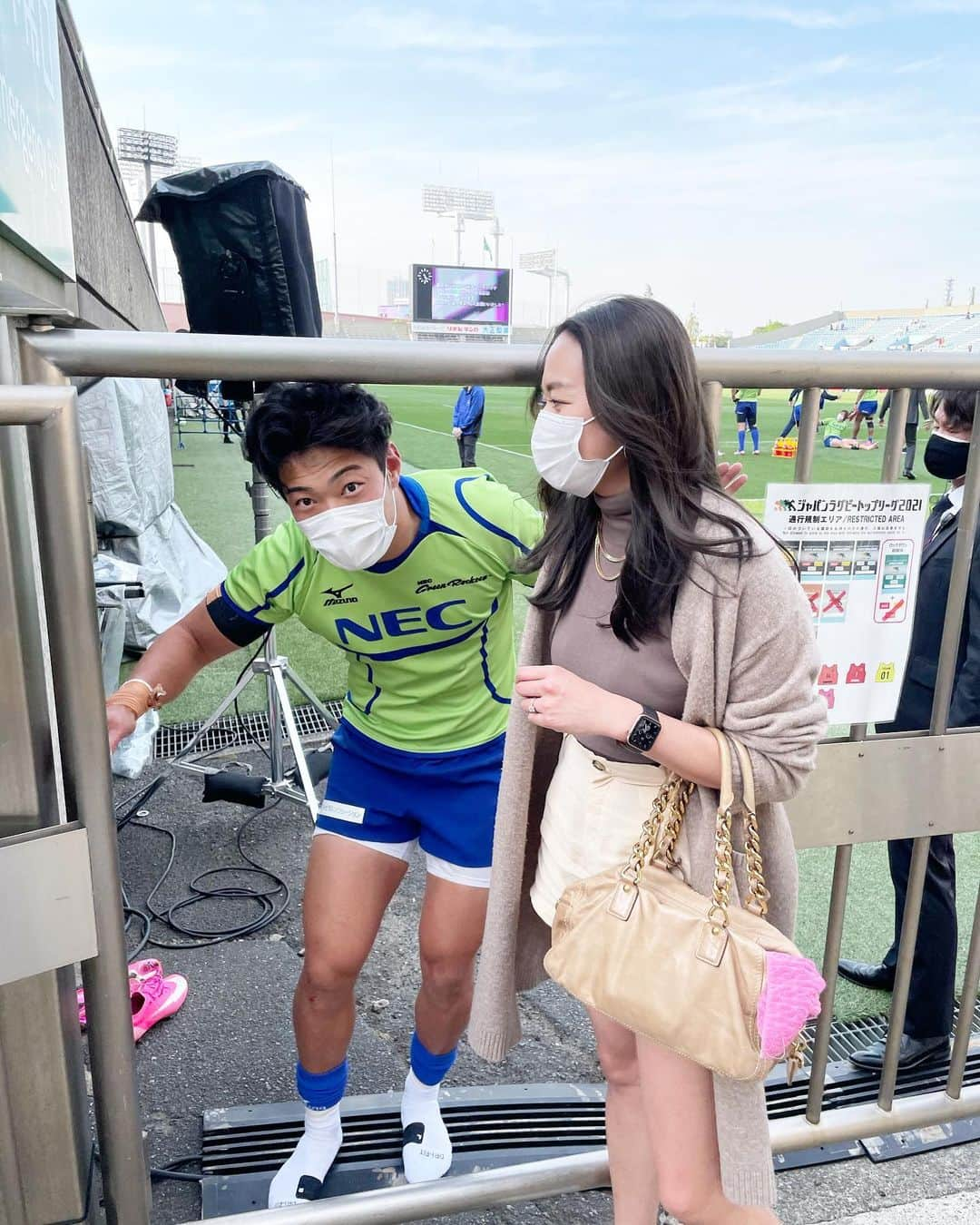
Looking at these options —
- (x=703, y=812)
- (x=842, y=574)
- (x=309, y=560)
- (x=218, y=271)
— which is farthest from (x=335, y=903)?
(x=218, y=271)

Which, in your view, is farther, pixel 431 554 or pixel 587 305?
pixel 431 554

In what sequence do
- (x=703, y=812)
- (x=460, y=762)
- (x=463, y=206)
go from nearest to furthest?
1. (x=703, y=812)
2. (x=460, y=762)
3. (x=463, y=206)

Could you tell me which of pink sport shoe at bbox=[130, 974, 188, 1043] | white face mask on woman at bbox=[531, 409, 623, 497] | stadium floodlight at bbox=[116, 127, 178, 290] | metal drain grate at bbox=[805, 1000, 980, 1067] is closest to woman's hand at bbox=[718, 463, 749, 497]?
white face mask on woman at bbox=[531, 409, 623, 497]

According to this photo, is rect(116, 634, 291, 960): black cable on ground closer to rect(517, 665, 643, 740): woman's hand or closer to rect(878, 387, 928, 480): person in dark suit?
rect(517, 665, 643, 740): woman's hand

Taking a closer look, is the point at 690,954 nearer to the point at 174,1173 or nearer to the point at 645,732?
the point at 645,732

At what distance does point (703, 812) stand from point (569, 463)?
594 millimetres

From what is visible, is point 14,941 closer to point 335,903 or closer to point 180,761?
point 335,903

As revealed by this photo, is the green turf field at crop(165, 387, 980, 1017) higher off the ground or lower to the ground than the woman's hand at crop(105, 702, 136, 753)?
lower

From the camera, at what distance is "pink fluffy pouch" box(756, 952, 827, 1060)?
1.34 m

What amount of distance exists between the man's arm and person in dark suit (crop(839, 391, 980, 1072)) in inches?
68.8

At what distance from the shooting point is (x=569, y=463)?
1520 mm

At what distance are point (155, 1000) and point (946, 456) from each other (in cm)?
266

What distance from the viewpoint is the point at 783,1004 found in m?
1.34

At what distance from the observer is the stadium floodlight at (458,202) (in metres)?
82.7
